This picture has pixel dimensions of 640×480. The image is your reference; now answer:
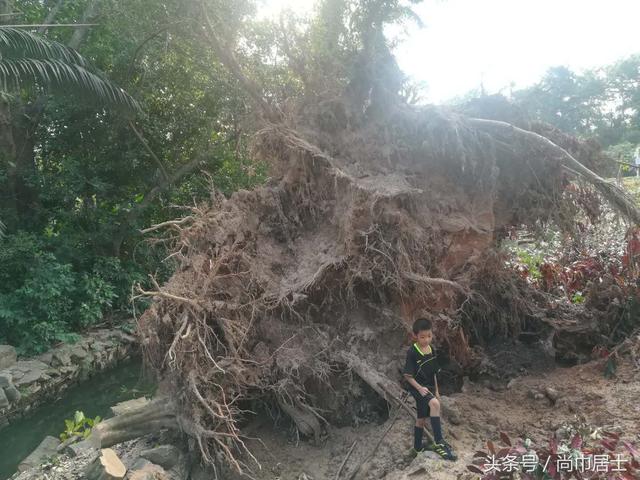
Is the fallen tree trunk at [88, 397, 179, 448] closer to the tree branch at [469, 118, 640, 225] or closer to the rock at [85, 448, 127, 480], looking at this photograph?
the rock at [85, 448, 127, 480]

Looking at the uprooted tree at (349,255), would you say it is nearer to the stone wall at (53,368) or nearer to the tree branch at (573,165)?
the tree branch at (573,165)

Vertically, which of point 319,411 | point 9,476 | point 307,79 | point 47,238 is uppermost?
point 307,79

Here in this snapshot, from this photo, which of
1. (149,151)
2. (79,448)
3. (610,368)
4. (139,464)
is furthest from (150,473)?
(149,151)

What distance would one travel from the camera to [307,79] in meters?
5.89

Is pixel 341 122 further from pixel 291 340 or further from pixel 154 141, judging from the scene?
pixel 154 141

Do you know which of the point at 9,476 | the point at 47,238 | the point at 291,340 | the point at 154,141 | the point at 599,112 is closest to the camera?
the point at 291,340

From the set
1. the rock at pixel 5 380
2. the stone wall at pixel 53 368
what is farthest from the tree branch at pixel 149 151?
the rock at pixel 5 380

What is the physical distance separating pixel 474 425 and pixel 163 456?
2.96 meters

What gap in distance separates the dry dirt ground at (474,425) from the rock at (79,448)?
2.13 m

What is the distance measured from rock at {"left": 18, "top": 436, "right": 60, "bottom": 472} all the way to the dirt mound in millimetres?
2457

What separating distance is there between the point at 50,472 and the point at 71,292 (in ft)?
18.0

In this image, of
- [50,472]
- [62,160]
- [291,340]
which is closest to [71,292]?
[62,160]

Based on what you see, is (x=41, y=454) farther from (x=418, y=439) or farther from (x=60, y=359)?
(x=418, y=439)

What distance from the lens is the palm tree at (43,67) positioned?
750 cm
